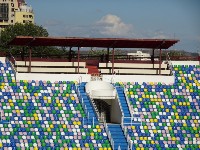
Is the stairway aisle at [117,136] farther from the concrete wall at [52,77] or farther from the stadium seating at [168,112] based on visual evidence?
the concrete wall at [52,77]

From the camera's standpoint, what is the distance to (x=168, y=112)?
140 ft

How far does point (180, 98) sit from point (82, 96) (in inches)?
278

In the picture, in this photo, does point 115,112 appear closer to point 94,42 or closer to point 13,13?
point 94,42

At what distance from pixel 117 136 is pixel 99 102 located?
4.79 metres

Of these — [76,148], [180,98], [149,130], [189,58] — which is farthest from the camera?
[189,58]

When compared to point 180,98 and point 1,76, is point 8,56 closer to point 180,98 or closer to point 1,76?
point 1,76

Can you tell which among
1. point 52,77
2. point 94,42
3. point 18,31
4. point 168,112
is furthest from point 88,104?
point 18,31

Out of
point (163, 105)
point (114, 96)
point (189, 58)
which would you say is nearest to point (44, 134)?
point (114, 96)

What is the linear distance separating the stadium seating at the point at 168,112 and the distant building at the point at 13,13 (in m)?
124

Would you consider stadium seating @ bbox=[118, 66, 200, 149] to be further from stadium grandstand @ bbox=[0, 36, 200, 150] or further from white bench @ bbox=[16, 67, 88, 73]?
white bench @ bbox=[16, 67, 88, 73]

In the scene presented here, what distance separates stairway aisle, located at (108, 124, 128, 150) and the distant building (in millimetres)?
127389

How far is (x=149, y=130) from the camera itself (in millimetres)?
40812

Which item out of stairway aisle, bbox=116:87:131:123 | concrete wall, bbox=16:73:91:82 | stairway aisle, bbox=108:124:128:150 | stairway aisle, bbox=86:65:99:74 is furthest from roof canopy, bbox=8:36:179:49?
stairway aisle, bbox=108:124:128:150

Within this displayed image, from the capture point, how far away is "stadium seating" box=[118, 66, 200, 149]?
132ft
